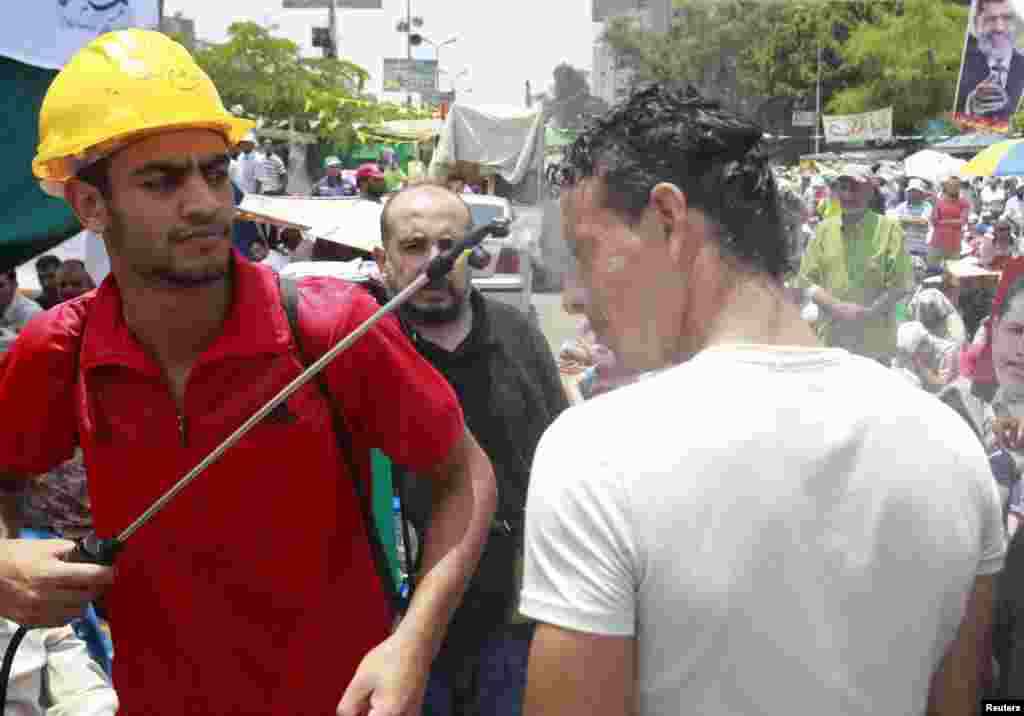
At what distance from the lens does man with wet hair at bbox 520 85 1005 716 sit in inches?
60.4

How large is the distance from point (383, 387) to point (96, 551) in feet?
1.83

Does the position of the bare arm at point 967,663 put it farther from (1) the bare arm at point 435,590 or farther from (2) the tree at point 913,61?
(2) the tree at point 913,61

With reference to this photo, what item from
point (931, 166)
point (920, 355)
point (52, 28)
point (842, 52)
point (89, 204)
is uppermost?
point (52, 28)

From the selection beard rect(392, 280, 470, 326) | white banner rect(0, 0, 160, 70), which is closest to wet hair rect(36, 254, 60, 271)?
white banner rect(0, 0, 160, 70)

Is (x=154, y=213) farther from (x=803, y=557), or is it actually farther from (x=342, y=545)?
(x=803, y=557)

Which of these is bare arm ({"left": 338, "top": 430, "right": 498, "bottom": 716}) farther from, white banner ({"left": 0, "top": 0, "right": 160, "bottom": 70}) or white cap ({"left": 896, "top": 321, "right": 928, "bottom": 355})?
white cap ({"left": 896, "top": 321, "right": 928, "bottom": 355})

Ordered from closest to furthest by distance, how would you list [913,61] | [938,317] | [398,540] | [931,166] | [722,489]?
1. [722,489]
2. [398,540]
3. [938,317]
4. [931,166]
5. [913,61]

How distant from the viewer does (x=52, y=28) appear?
438 cm

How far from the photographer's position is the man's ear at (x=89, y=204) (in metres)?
2.37

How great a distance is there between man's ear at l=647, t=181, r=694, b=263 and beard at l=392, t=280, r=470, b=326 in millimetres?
2001

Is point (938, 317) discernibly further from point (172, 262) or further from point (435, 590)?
point (172, 262)

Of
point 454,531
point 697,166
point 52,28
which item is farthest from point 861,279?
point 697,166

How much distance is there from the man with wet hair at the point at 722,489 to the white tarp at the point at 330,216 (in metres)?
6.77

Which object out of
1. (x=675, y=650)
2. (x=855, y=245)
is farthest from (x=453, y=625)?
(x=855, y=245)
